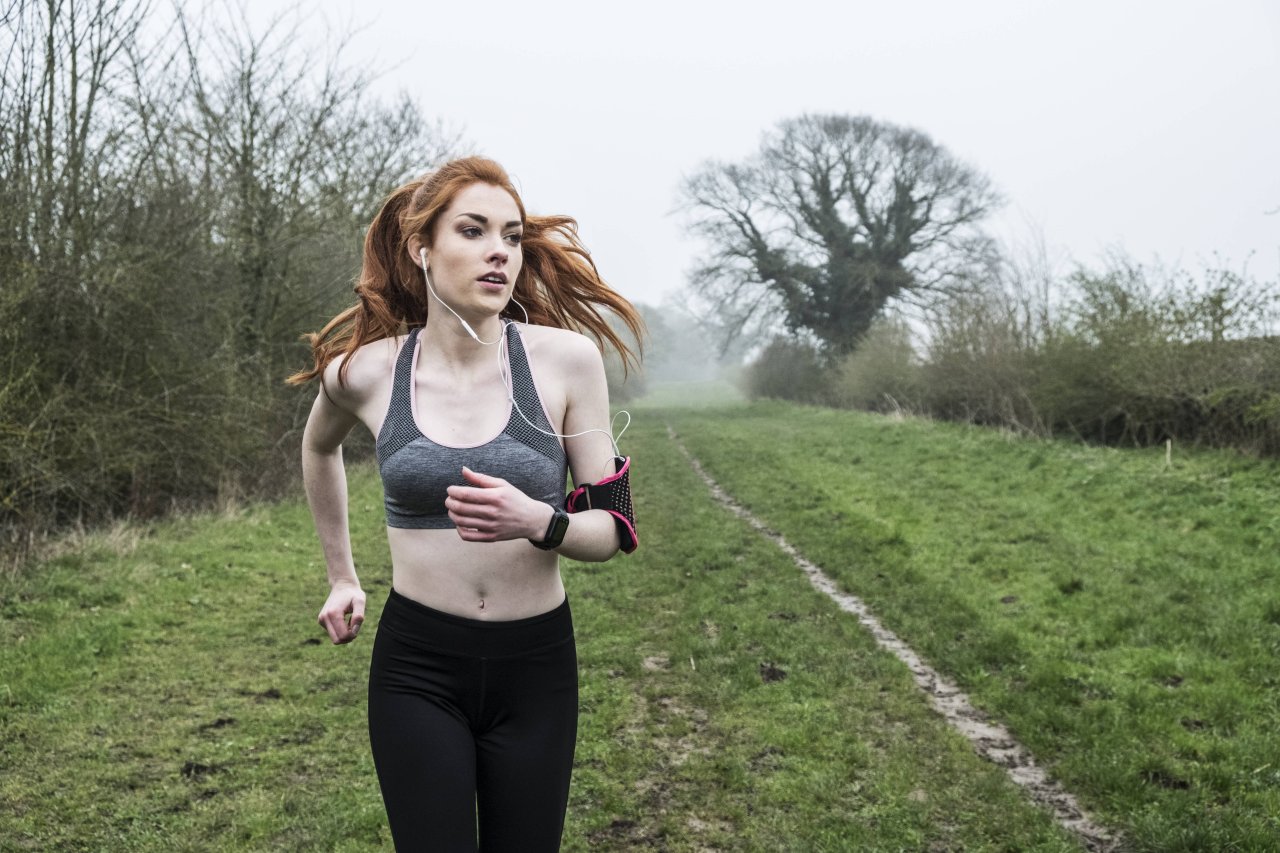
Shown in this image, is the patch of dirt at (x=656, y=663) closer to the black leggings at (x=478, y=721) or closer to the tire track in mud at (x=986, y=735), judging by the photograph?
the tire track in mud at (x=986, y=735)

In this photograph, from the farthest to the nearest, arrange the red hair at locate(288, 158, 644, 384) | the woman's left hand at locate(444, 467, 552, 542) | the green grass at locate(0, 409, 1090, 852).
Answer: the green grass at locate(0, 409, 1090, 852), the red hair at locate(288, 158, 644, 384), the woman's left hand at locate(444, 467, 552, 542)

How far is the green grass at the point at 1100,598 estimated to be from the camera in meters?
5.07

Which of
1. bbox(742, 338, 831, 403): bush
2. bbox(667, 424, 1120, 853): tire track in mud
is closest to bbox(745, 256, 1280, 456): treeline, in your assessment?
bbox(667, 424, 1120, 853): tire track in mud

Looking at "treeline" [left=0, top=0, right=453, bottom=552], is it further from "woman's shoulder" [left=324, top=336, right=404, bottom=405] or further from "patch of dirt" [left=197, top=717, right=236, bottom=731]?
"woman's shoulder" [left=324, top=336, right=404, bottom=405]

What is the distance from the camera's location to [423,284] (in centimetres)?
268

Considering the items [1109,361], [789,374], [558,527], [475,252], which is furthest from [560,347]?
[789,374]

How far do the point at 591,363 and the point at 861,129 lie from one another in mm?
38232

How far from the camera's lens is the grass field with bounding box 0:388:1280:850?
4.63m

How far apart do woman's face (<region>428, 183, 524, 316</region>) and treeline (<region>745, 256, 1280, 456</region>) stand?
43.7ft

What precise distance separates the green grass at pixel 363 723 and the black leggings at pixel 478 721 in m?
2.24

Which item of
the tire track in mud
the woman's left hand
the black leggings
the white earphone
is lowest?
the tire track in mud

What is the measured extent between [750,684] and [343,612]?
4.32 m

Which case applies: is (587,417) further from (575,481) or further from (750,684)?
(750,684)

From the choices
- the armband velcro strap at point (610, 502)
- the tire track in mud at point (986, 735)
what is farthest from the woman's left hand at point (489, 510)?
the tire track in mud at point (986, 735)
